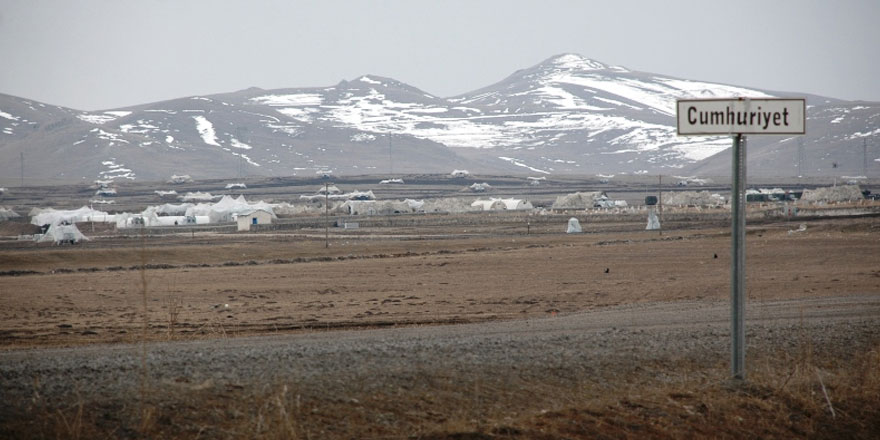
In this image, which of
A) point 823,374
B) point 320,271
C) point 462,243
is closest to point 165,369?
point 823,374

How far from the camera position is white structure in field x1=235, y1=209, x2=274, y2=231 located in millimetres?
84875

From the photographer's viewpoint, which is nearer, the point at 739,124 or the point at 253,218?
the point at 739,124

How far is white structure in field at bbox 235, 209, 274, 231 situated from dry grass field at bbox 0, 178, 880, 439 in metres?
33.4

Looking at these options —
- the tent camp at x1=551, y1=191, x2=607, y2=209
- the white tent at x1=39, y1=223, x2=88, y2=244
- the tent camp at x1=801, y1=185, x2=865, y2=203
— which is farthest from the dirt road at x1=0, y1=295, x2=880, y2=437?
the tent camp at x1=551, y1=191, x2=607, y2=209

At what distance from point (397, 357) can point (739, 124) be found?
4.21 meters

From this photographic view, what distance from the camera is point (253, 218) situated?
88.2 m

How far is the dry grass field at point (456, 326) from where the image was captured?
26.4 feet

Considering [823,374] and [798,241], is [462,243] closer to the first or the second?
[798,241]

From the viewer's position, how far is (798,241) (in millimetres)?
43219

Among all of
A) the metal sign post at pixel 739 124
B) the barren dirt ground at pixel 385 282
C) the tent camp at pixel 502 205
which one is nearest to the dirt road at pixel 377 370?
the metal sign post at pixel 739 124

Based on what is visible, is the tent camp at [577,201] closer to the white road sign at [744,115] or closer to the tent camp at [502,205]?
the tent camp at [502,205]

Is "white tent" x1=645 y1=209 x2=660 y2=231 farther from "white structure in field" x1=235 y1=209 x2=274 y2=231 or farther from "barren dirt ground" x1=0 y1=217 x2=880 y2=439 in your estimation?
"white structure in field" x1=235 y1=209 x2=274 y2=231

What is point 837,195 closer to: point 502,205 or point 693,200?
point 693,200

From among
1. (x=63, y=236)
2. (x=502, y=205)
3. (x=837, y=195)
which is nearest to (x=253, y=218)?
(x=63, y=236)
